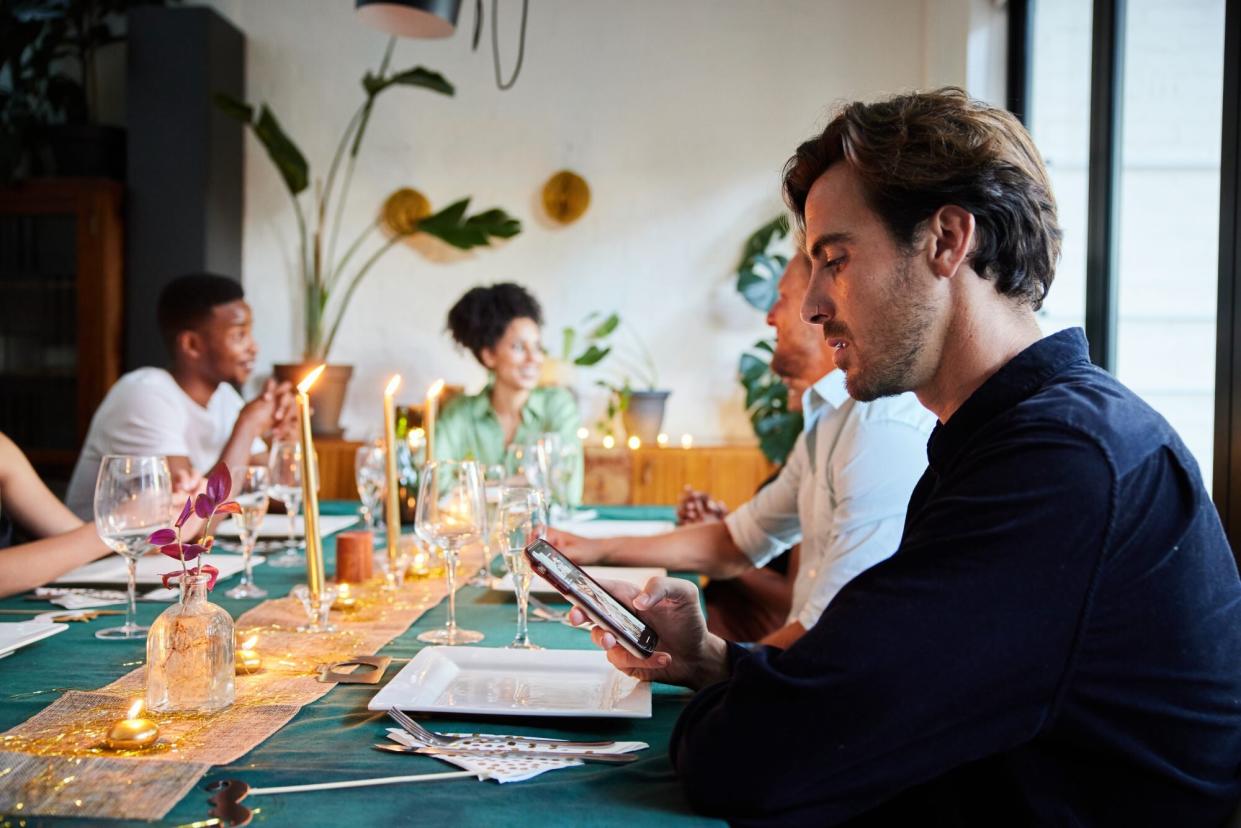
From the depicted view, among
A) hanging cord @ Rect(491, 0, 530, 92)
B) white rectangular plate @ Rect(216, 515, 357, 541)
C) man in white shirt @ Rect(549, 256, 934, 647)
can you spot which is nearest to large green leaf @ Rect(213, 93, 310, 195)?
hanging cord @ Rect(491, 0, 530, 92)

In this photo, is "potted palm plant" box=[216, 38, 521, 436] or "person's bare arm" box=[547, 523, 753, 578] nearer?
"person's bare arm" box=[547, 523, 753, 578]

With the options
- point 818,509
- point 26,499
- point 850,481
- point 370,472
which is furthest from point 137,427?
point 850,481

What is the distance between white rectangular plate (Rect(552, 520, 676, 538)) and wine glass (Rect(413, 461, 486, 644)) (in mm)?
840

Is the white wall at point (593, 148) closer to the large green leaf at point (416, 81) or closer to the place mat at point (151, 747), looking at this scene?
the large green leaf at point (416, 81)

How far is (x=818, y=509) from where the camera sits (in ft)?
6.58

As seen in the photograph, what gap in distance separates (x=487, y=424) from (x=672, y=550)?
1558 mm

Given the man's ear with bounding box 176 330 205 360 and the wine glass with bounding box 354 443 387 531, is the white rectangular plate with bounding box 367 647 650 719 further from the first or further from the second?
the man's ear with bounding box 176 330 205 360

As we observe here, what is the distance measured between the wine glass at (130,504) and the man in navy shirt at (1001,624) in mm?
863

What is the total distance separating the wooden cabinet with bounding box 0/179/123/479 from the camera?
4609 millimetres

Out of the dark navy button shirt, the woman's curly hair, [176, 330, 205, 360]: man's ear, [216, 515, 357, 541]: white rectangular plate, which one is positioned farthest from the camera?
the woman's curly hair

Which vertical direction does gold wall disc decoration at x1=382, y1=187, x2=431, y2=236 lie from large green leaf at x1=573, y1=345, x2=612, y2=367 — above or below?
above

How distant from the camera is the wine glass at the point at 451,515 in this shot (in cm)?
150

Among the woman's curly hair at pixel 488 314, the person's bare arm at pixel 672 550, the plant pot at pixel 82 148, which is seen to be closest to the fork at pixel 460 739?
the person's bare arm at pixel 672 550

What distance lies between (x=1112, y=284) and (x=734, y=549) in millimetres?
1395
